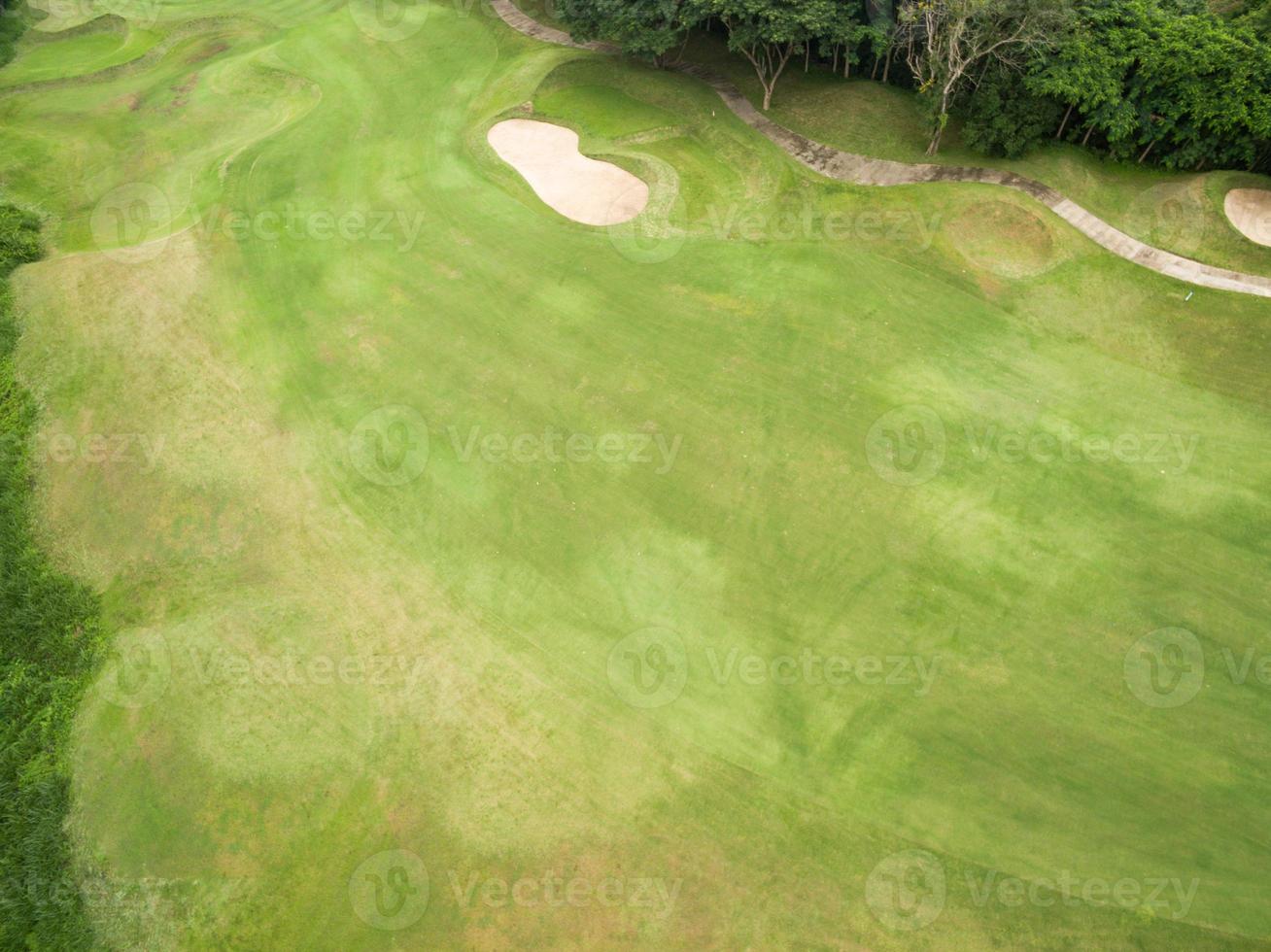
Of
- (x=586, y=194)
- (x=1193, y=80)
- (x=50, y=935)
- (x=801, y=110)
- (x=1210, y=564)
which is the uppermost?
(x=1193, y=80)

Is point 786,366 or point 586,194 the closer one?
point 786,366

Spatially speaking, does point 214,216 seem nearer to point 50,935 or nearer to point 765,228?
point 765,228

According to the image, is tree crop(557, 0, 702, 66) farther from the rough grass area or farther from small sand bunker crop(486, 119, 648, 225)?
the rough grass area

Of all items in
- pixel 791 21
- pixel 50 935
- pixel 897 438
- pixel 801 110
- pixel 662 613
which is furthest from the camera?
pixel 801 110

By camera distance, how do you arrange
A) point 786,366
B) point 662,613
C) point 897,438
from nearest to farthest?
1. point 662,613
2. point 897,438
3. point 786,366

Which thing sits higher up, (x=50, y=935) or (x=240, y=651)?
(x=240, y=651)

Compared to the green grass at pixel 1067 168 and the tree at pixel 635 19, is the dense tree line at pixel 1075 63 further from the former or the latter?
the green grass at pixel 1067 168

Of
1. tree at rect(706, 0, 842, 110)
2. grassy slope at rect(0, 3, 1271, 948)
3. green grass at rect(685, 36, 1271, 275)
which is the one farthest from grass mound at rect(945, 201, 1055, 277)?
tree at rect(706, 0, 842, 110)

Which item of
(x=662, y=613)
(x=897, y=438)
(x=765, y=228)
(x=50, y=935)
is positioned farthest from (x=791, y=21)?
(x=50, y=935)
